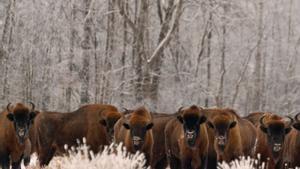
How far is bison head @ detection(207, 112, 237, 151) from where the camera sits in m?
14.6

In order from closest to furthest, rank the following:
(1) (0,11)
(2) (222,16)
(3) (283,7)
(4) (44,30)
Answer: (2) (222,16)
(4) (44,30)
(1) (0,11)
(3) (283,7)

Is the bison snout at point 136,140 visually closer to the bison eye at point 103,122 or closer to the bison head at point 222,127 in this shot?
the bison head at point 222,127

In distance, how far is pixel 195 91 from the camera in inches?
1645

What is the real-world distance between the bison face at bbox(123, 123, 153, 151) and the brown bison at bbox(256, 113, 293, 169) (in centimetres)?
281

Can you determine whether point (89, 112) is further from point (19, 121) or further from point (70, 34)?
point (70, 34)

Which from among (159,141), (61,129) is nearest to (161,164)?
(159,141)

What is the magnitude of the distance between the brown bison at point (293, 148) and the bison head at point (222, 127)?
1.50 metres

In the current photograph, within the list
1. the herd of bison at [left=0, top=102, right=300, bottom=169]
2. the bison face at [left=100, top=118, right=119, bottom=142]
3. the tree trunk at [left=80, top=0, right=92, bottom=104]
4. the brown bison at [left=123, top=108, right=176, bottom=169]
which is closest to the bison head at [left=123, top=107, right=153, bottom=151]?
the herd of bison at [left=0, top=102, right=300, bottom=169]

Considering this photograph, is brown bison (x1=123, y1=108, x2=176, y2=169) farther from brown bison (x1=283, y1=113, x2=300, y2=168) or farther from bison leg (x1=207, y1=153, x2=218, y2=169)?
brown bison (x1=283, y1=113, x2=300, y2=168)

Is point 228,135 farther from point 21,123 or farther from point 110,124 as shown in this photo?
point 21,123

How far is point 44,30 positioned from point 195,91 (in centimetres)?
1014

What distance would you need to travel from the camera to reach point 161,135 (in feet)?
55.6

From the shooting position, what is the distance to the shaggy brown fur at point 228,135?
14766 millimetres

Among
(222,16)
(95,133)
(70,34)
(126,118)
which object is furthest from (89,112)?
(70,34)
